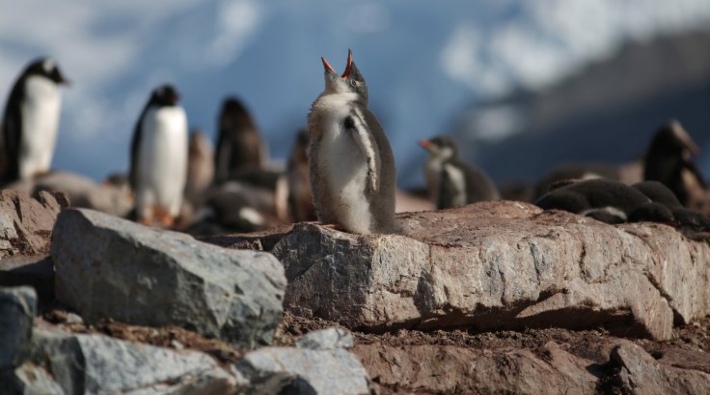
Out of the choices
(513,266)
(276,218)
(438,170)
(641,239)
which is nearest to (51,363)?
(513,266)

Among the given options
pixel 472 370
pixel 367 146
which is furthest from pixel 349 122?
pixel 472 370

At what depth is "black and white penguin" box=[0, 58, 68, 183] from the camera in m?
20.0

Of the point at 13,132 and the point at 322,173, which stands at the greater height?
the point at 13,132

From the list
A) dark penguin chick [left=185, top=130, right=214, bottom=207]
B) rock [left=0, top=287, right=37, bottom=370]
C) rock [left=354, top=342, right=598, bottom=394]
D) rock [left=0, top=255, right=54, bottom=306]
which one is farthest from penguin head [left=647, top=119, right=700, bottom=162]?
dark penguin chick [left=185, top=130, right=214, bottom=207]

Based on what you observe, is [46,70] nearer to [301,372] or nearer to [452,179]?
[452,179]

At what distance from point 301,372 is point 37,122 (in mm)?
15913

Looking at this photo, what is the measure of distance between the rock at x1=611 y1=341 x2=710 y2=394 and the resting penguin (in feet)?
6.27

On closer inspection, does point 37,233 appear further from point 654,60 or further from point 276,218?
point 654,60

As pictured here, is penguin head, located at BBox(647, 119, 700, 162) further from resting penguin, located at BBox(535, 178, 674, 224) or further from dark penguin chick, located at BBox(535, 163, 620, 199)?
resting penguin, located at BBox(535, 178, 674, 224)

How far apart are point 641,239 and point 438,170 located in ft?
27.0

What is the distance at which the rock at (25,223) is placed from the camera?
6.44 meters

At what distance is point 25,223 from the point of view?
662cm

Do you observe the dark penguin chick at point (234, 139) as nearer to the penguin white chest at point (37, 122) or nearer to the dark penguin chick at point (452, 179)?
the penguin white chest at point (37, 122)

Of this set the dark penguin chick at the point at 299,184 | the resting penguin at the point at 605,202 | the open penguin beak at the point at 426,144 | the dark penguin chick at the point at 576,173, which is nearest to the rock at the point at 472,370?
the resting penguin at the point at 605,202
